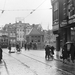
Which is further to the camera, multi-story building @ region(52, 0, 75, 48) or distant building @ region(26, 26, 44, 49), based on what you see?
distant building @ region(26, 26, 44, 49)

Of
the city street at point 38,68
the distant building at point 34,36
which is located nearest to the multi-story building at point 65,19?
the city street at point 38,68

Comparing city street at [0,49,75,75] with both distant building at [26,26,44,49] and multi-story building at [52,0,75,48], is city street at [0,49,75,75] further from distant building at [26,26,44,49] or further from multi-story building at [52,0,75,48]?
distant building at [26,26,44,49]

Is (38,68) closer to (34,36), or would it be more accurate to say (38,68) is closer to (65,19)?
(65,19)

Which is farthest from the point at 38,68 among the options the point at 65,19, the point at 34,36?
the point at 34,36

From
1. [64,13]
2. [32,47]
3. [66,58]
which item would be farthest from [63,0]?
[32,47]

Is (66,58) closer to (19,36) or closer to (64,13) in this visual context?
(64,13)

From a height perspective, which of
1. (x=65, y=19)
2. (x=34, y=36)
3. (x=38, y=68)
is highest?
(x=65, y=19)

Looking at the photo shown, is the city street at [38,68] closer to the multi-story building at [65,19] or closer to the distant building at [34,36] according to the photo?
the multi-story building at [65,19]

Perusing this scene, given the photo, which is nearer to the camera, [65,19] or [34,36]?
[65,19]

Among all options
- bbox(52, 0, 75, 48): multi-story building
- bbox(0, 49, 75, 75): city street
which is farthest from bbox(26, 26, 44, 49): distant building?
bbox(0, 49, 75, 75): city street

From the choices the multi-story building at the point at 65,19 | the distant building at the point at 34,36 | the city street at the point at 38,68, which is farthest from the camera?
the distant building at the point at 34,36

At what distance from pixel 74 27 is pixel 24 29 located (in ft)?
279

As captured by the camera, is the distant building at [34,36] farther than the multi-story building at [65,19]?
Yes

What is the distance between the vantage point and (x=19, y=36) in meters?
106
